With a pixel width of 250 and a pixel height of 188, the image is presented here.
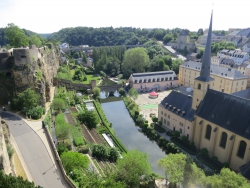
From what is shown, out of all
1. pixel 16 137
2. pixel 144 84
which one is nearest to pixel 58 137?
pixel 16 137

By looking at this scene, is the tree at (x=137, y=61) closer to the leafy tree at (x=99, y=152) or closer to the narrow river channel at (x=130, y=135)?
the narrow river channel at (x=130, y=135)

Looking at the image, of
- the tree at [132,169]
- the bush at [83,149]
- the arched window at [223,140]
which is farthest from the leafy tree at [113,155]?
the arched window at [223,140]

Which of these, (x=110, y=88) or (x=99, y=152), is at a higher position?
(x=99, y=152)

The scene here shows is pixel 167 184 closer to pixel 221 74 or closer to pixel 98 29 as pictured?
pixel 221 74

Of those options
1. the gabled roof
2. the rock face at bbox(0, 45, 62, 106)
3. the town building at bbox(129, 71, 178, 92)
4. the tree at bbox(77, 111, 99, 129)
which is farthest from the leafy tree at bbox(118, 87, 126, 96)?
the gabled roof

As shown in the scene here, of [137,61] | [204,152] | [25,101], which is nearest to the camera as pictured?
[204,152]

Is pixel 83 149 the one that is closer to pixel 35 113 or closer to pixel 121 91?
pixel 35 113

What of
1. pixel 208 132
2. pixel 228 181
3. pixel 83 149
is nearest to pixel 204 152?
pixel 208 132
